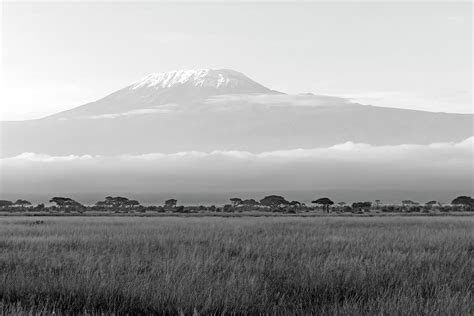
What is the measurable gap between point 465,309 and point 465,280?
2935 millimetres

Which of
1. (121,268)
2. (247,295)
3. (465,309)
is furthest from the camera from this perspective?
(121,268)

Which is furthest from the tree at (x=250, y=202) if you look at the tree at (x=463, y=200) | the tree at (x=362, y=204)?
the tree at (x=463, y=200)

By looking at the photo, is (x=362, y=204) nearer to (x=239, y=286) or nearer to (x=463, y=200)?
(x=463, y=200)

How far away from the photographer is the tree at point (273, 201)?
11406cm

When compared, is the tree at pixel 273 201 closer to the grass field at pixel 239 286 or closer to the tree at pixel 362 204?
the tree at pixel 362 204

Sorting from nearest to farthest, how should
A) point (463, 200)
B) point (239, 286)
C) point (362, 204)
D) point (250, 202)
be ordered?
point (239, 286) < point (362, 204) < point (463, 200) < point (250, 202)

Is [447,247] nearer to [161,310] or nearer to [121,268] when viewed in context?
[121,268]

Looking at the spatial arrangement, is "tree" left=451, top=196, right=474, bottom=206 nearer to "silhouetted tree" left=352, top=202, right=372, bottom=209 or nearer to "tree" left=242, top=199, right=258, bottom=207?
"silhouetted tree" left=352, top=202, right=372, bottom=209

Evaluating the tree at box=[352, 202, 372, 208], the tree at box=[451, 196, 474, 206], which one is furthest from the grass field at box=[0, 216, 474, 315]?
the tree at box=[451, 196, 474, 206]

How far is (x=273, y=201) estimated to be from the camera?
116625 mm

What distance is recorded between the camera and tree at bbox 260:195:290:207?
114 meters

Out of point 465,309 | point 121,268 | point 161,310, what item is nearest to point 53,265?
point 121,268

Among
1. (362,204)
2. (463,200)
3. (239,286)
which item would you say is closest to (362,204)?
(362,204)

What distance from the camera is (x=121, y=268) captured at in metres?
9.80
